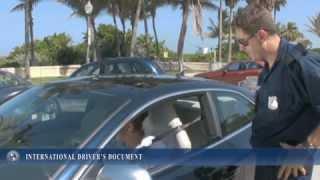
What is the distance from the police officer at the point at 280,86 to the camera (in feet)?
11.3

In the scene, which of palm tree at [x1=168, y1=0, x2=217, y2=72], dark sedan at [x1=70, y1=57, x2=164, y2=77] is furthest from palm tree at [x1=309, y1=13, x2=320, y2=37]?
dark sedan at [x1=70, y1=57, x2=164, y2=77]

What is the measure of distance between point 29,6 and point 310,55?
1914 inches

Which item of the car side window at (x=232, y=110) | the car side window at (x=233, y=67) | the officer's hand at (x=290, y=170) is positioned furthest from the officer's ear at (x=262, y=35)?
the car side window at (x=233, y=67)

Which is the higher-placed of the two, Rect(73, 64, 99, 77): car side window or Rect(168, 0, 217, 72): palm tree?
Rect(168, 0, 217, 72): palm tree

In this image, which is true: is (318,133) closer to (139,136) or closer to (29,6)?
(139,136)

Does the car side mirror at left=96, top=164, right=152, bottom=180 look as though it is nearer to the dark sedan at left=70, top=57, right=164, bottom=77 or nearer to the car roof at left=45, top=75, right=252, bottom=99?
the car roof at left=45, top=75, right=252, bottom=99

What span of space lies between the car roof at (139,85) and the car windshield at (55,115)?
0.07 metres

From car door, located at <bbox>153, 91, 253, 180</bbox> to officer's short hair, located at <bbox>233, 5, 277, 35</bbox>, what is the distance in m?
1.06

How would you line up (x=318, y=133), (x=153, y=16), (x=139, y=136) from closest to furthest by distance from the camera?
(x=318, y=133) → (x=139, y=136) → (x=153, y=16)

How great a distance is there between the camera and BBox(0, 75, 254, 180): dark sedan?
3.82 meters

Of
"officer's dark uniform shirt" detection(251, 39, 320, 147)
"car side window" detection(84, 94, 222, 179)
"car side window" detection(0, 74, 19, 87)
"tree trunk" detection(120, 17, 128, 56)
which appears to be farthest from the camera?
"tree trunk" detection(120, 17, 128, 56)

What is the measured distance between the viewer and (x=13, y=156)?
149 inches

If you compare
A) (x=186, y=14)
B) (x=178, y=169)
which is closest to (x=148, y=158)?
(x=178, y=169)

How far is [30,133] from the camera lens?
13.6 feet
